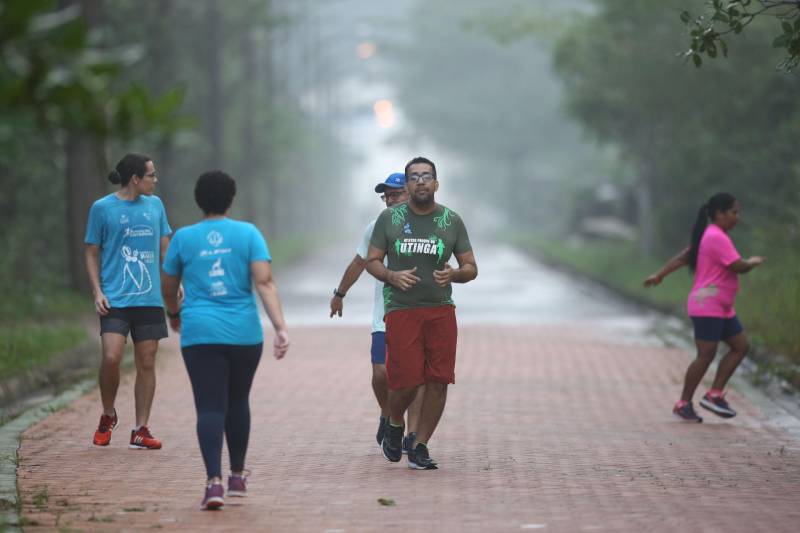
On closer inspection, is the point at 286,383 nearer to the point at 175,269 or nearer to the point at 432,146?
the point at 175,269

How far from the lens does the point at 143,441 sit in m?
9.96

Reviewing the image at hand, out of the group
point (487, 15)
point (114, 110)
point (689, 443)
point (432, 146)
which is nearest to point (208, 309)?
point (114, 110)

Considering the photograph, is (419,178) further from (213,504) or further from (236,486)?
(213,504)

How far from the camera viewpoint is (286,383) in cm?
1418

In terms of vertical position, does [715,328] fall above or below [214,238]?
below

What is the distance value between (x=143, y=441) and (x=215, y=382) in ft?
8.18

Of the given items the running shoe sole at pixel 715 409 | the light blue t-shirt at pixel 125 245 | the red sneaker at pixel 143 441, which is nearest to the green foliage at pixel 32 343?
the red sneaker at pixel 143 441

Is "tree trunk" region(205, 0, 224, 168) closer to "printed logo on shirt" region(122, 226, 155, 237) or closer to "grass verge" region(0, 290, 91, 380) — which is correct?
"grass verge" region(0, 290, 91, 380)

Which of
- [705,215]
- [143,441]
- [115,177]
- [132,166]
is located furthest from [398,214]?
[705,215]

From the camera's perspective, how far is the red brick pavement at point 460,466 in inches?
298

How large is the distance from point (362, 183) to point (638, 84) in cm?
14315

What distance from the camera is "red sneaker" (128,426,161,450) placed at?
9953 mm

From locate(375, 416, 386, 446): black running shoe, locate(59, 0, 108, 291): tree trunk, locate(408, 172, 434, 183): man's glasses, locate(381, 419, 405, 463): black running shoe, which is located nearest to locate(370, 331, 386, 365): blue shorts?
locate(375, 416, 386, 446): black running shoe

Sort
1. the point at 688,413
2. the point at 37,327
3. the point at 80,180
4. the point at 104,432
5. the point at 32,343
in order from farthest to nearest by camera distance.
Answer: the point at 80,180 < the point at 37,327 < the point at 32,343 < the point at 688,413 < the point at 104,432
